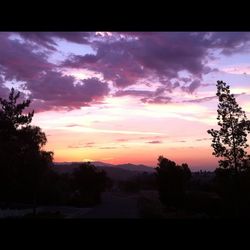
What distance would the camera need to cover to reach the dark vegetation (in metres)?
23.7

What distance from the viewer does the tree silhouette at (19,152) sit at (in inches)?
1144

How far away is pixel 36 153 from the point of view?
3145cm

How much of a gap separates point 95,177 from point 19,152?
47.2ft

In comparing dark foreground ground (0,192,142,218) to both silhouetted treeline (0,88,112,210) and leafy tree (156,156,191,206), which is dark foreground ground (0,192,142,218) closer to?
silhouetted treeline (0,88,112,210)

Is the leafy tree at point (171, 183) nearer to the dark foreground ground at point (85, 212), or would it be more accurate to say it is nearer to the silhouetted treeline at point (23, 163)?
the dark foreground ground at point (85, 212)

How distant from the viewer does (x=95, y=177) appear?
143 ft

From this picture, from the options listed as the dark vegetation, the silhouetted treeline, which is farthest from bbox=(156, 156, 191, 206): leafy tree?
the silhouetted treeline

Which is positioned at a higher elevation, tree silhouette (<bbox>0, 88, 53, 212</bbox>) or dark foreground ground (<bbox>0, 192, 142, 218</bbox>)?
tree silhouette (<bbox>0, 88, 53, 212</bbox>)

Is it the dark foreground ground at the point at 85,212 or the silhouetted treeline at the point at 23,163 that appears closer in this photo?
the dark foreground ground at the point at 85,212

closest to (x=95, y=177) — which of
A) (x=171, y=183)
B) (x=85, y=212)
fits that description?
(x=171, y=183)

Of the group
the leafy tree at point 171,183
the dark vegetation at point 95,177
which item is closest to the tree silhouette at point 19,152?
the dark vegetation at point 95,177

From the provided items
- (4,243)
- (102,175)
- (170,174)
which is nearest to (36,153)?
(170,174)
